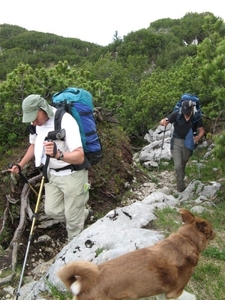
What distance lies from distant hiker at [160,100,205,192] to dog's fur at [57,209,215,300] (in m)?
5.12

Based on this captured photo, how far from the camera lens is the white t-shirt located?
5.28 meters

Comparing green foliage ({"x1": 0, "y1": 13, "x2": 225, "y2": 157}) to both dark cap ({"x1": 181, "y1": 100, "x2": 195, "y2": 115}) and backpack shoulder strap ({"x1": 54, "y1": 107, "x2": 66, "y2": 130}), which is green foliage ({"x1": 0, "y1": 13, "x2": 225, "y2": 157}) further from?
backpack shoulder strap ({"x1": 54, "y1": 107, "x2": 66, "y2": 130})

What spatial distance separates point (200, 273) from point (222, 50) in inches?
208

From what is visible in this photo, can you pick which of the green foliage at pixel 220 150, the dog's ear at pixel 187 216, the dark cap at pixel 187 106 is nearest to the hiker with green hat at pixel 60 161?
the dog's ear at pixel 187 216

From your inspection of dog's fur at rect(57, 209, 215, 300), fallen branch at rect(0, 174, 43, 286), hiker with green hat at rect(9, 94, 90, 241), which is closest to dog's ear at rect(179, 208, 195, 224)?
dog's fur at rect(57, 209, 215, 300)

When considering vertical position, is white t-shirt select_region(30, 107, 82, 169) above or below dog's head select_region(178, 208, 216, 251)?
above

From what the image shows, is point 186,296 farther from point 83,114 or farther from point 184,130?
point 184,130

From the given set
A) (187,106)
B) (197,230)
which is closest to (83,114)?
(197,230)

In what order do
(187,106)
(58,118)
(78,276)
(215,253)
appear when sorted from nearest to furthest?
(78,276) < (215,253) < (58,118) < (187,106)

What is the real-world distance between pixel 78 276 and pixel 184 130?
6340 mm

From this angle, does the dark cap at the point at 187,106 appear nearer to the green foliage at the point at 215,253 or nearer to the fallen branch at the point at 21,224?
the fallen branch at the point at 21,224

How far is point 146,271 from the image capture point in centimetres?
361

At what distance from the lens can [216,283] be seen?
4.66m

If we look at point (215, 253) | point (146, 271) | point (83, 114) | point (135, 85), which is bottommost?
point (215, 253)
